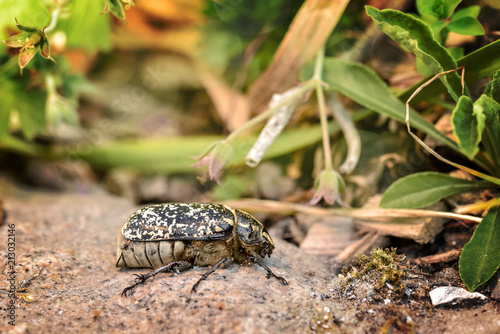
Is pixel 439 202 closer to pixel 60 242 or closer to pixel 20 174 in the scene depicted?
pixel 60 242

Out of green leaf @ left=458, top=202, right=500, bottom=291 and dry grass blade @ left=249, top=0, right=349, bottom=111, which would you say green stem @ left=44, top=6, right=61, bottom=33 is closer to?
dry grass blade @ left=249, top=0, right=349, bottom=111

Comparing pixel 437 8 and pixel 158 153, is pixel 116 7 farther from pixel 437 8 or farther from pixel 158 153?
pixel 158 153

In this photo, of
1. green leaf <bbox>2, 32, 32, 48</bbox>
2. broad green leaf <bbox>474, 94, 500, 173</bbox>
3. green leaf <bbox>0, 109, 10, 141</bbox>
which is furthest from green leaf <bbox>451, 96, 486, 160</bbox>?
green leaf <bbox>0, 109, 10, 141</bbox>

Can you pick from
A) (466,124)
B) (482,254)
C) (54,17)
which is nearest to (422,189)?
(482,254)

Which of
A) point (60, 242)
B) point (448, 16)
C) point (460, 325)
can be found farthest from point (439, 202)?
point (60, 242)

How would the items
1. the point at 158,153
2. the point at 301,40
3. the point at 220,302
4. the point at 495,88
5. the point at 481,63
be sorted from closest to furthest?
the point at 220,302 → the point at 495,88 → the point at 481,63 → the point at 301,40 → the point at 158,153

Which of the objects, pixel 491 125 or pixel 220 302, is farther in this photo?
A: pixel 491 125
